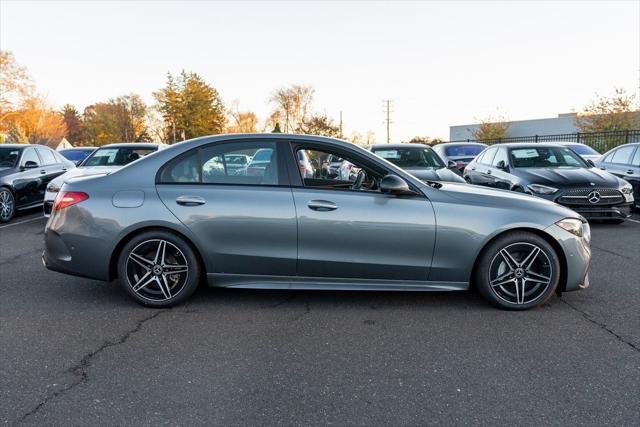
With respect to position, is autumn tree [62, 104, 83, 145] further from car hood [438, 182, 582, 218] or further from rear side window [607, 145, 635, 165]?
car hood [438, 182, 582, 218]

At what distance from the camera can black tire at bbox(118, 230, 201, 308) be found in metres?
4.26

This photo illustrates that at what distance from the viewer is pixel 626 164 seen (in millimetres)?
10398

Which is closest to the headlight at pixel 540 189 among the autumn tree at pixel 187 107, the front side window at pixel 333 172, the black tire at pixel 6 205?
the front side window at pixel 333 172

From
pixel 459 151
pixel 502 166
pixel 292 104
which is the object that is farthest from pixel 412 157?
pixel 292 104

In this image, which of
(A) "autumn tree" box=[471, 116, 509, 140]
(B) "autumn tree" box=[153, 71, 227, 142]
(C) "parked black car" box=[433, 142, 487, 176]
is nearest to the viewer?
(C) "parked black car" box=[433, 142, 487, 176]

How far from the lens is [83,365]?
322 cm

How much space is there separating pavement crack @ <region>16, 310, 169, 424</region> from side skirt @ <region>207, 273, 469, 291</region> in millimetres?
729

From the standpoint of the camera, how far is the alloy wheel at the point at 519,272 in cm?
423

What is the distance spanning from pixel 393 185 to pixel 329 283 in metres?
1.00

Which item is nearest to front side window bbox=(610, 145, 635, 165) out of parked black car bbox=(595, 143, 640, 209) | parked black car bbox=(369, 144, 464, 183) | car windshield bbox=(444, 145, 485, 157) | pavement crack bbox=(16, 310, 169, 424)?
parked black car bbox=(595, 143, 640, 209)

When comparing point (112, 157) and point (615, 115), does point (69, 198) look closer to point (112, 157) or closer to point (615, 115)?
point (112, 157)

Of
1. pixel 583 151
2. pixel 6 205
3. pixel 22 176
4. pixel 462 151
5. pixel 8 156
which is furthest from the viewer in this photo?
pixel 462 151

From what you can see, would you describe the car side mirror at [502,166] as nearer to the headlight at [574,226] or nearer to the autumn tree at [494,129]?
the headlight at [574,226]

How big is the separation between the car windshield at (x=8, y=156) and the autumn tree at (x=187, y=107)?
178 feet
